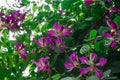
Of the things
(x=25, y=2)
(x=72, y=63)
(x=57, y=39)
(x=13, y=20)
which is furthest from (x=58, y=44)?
(x=25, y=2)

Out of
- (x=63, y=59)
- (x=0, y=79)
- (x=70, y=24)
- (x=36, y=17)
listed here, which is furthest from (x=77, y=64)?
(x=0, y=79)

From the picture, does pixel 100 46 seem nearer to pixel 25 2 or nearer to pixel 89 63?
pixel 89 63

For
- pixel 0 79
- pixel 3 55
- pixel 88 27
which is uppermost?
pixel 88 27

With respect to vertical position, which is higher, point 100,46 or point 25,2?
point 25,2

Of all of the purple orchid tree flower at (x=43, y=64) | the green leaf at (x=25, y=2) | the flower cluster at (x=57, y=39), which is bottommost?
the purple orchid tree flower at (x=43, y=64)

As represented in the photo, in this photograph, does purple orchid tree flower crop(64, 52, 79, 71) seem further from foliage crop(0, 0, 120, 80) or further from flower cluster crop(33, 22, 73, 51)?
flower cluster crop(33, 22, 73, 51)

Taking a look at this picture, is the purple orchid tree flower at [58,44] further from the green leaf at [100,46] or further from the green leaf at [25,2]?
the green leaf at [25,2]

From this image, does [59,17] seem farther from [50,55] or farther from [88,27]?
[50,55]

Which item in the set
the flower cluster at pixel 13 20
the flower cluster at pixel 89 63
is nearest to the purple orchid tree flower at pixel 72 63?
the flower cluster at pixel 89 63

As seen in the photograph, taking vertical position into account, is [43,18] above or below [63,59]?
above

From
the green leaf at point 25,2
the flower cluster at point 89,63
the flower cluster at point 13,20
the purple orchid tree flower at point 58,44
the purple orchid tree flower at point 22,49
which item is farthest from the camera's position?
the green leaf at point 25,2

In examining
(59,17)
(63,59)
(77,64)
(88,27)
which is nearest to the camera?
(77,64)

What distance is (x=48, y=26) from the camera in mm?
1688

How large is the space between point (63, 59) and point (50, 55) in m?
0.10
